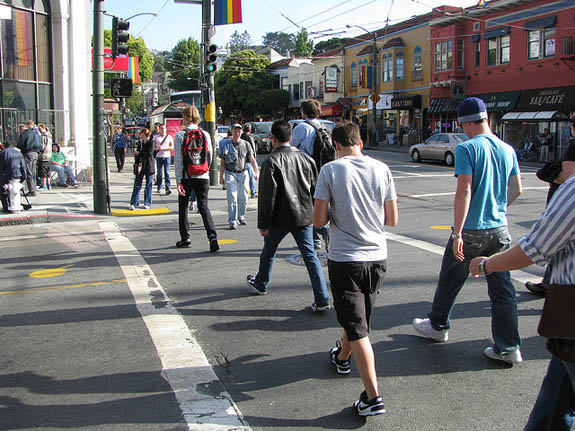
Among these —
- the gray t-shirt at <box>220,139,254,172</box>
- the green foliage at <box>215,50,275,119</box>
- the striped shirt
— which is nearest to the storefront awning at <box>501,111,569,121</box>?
the gray t-shirt at <box>220,139,254,172</box>

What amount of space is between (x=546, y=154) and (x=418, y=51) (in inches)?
654

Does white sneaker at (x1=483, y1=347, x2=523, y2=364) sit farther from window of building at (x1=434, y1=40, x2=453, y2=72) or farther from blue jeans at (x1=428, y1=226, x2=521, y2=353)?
window of building at (x1=434, y1=40, x2=453, y2=72)

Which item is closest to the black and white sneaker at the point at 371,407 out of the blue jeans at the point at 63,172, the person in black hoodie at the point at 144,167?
the person in black hoodie at the point at 144,167

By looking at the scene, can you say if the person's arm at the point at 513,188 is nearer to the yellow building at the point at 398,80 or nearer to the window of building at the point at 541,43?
the window of building at the point at 541,43

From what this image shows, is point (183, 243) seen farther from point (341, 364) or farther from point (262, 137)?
point (262, 137)

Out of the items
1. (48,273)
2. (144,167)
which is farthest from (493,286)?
(144,167)

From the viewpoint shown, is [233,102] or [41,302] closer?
[41,302]

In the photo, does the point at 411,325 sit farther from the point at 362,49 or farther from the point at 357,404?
the point at 362,49

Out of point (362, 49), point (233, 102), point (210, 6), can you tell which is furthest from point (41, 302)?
point (233, 102)

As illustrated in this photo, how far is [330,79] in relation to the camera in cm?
5247

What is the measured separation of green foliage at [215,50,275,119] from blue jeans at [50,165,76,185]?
167 ft

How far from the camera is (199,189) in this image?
830 centimetres

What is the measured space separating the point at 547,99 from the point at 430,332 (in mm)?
28787

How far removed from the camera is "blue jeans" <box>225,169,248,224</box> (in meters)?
10.2
